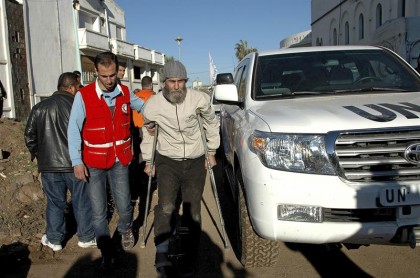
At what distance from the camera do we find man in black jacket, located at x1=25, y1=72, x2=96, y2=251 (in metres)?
4.06

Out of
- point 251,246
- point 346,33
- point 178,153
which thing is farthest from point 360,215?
point 346,33

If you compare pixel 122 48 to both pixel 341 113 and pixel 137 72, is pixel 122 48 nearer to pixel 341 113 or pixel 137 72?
pixel 137 72

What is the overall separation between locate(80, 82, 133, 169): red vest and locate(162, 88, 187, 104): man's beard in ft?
2.04

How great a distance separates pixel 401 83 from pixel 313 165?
173 centimetres

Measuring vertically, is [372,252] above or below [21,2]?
below

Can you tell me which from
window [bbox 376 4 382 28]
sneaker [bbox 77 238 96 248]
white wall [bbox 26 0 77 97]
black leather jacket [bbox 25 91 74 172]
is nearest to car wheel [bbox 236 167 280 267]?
sneaker [bbox 77 238 96 248]

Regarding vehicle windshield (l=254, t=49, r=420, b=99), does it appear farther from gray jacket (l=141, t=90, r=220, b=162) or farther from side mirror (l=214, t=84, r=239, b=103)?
gray jacket (l=141, t=90, r=220, b=162)

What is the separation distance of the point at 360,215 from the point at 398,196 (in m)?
0.27

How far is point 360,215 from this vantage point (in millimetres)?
2664

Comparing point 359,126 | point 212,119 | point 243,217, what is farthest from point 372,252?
point 212,119

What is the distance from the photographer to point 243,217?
322cm

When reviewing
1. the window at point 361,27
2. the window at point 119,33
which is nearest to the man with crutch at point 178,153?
the window at point 361,27

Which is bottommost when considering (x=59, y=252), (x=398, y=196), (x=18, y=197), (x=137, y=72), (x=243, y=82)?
(x=59, y=252)

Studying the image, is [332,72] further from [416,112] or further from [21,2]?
[21,2]
